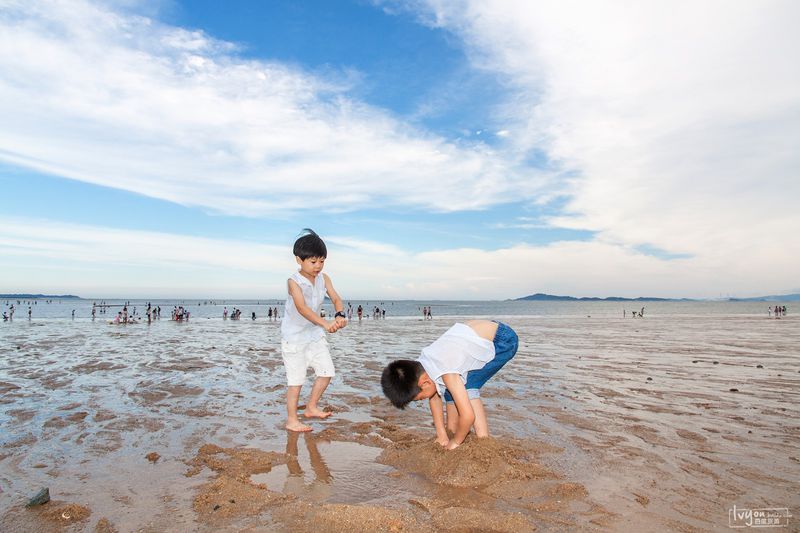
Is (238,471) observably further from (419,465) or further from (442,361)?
(442,361)

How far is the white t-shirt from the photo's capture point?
3.83 m

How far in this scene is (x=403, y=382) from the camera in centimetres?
378

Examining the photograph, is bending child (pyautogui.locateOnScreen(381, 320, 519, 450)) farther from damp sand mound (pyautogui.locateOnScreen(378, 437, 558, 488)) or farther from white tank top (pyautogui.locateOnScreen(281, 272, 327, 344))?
white tank top (pyautogui.locateOnScreen(281, 272, 327, 344))

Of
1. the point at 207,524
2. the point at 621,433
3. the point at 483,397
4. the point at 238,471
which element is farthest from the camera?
the point at 483,397

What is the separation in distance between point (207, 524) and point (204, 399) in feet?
13.6

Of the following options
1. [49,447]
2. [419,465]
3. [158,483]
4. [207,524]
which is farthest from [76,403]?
[419,465]

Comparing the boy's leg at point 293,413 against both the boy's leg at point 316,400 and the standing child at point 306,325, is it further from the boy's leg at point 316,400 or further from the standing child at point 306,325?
the boy's leg at point 316,400

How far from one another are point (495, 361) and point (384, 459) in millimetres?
1332

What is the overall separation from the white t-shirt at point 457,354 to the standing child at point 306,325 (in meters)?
1.32

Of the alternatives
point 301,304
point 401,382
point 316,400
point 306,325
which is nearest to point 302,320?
point 306,325

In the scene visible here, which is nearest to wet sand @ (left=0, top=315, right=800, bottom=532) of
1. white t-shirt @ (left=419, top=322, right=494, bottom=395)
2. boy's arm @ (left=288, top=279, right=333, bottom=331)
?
white t-shirt @ (left=419, top=322, right=494, bottom=395)

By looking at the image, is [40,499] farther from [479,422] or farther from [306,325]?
[479,422]

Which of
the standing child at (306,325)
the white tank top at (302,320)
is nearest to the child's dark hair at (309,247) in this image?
the standing child at (306,325)

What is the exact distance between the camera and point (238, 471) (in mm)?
3578
